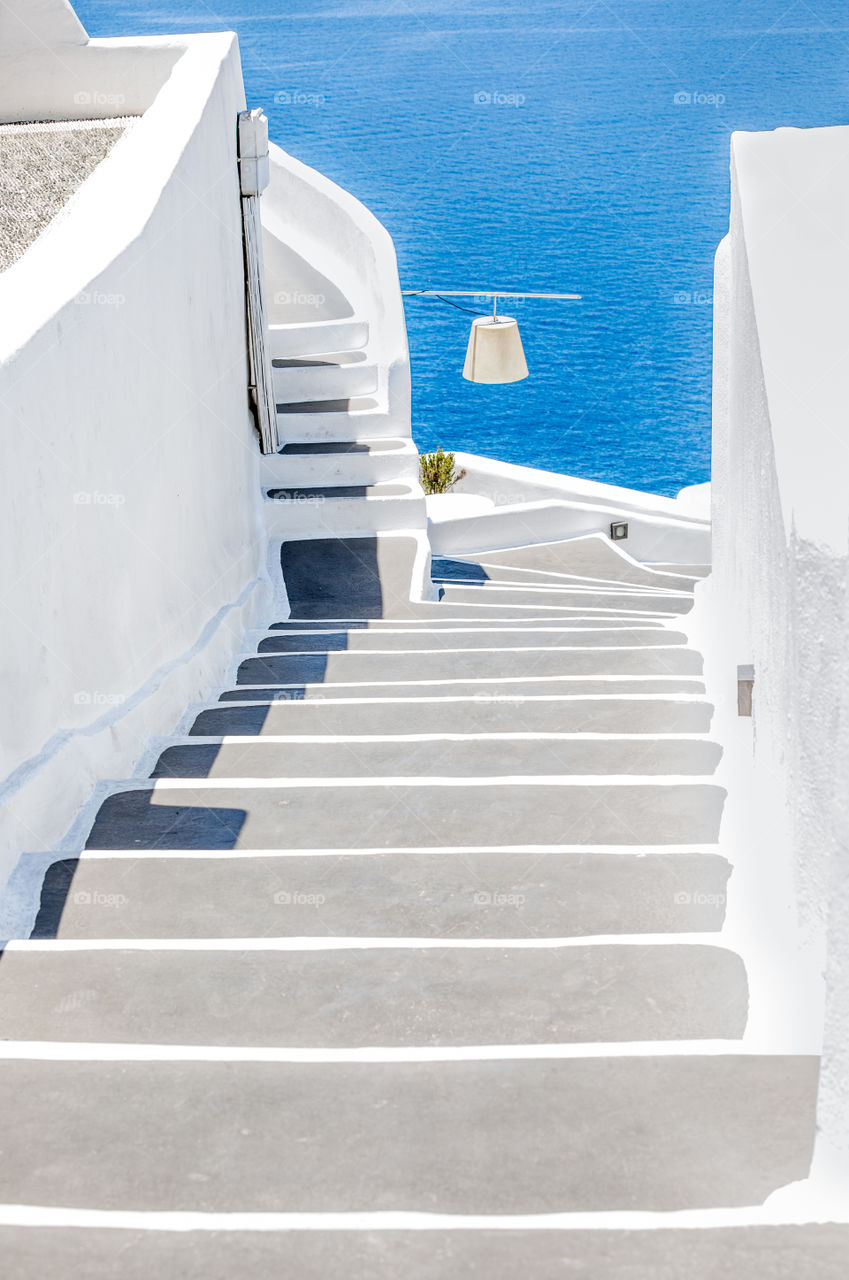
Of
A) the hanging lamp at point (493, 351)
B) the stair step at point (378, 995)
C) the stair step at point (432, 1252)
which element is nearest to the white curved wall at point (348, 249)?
the hanging lamp at point (493, 351)

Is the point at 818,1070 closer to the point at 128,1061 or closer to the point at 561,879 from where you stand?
the point at 561,879

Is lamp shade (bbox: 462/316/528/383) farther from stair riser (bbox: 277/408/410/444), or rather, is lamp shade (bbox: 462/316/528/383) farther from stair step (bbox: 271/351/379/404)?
stair riser (bbox: 277/408/410/444)

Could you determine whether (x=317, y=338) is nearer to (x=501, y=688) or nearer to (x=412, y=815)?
(x=501, y=688)

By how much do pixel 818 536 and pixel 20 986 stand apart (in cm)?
174

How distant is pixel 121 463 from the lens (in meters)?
4.40

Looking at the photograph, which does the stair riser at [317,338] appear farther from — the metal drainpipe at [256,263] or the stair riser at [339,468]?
the metal drainpipe at [256,263]

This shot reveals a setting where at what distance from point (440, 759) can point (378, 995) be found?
5.23 feet

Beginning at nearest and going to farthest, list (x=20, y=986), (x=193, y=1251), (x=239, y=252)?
1. (x=193, y=1251)
2. (x=20, y=986)
3. (x=239, y=252)

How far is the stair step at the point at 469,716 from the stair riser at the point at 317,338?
5.50 m

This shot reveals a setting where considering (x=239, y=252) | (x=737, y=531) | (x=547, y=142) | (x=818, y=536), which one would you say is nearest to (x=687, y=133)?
(x=547, y=142)

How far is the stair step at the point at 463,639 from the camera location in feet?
20.4

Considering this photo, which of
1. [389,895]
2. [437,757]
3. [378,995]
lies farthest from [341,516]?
[378,995]

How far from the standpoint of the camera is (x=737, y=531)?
4770mm

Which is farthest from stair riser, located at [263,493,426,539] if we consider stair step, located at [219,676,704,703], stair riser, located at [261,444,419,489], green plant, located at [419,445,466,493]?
green plant, located at [419,445,466,493]
